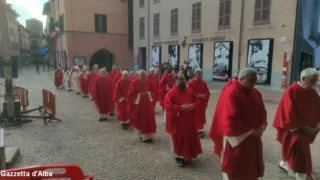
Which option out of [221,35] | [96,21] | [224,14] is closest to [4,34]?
[221,35]

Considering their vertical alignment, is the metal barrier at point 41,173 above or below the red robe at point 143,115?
above

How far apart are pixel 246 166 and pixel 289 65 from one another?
13990 millimetres

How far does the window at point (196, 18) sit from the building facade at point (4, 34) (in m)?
15.8

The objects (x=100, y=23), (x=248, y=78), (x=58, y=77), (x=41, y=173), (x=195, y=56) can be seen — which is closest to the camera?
(x=41, y=173)

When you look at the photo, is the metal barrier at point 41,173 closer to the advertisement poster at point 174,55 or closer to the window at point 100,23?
the advertisement poster at point 174,55

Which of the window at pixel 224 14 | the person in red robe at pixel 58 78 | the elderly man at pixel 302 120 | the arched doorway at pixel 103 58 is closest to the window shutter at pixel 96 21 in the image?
the arched doorway at pixel 103 58

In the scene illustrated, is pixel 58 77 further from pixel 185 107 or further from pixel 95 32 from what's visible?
pixel 185 107

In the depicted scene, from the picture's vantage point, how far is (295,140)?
3934 mm

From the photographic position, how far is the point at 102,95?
8.85m

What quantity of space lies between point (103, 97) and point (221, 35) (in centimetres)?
1297

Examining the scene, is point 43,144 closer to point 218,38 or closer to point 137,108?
point 137,108

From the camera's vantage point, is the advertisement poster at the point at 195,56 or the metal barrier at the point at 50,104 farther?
the advertisement poster at the point at 195,56

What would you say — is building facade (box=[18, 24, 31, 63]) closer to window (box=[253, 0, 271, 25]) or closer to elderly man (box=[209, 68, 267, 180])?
window (box=[253, 0, 271, 25])

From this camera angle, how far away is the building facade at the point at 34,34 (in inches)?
3194
